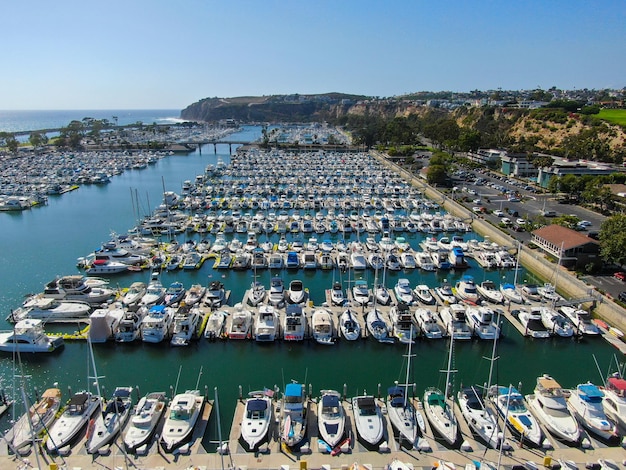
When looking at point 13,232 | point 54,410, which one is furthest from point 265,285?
point 13,232

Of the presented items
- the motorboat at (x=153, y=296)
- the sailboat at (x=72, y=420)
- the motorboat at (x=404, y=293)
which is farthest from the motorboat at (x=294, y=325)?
the sailboat at (x=72, y=420)

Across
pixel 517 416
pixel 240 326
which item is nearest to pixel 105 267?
pixel 240 326

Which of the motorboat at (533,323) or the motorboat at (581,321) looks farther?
the motorboat at (581,321)

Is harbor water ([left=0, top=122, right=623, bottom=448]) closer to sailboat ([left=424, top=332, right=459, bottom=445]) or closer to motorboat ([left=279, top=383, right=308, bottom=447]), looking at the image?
sailboat ([left=424, top=332, right=459, bottom=445])

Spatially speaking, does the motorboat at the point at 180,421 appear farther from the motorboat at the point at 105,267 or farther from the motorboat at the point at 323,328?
the motorboat at the point at 105,267

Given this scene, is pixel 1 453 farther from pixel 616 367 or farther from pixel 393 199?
pixel 393 199
